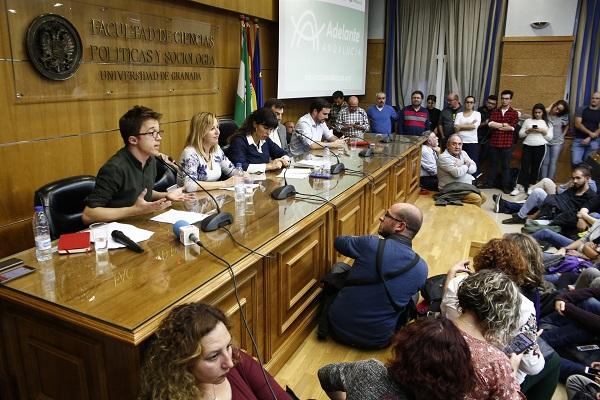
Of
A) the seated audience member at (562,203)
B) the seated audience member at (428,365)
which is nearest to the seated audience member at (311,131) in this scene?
the seated audience member at (562,203)

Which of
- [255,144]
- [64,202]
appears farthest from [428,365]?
[255,144]

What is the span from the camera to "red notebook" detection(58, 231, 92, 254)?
1.79 metres

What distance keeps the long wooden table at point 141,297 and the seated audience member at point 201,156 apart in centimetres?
31

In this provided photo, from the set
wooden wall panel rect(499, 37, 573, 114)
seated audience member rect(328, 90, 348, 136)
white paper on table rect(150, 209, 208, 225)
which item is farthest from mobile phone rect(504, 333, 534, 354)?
wooden wall panel rect(499, 37, 573, 114)

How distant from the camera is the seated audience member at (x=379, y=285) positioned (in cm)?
231

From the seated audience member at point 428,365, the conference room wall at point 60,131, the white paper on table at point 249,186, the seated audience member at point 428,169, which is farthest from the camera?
the seated audience member at point 428,169

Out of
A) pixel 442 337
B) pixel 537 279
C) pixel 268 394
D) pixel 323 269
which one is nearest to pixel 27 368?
pixel 268 394

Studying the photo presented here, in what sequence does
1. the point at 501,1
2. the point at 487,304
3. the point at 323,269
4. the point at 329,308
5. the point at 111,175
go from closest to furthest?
the point at 487,304 < the point at 111,175 < the point at 329,308 < the point at 323,269 < the point at 501,1

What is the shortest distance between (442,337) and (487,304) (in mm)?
540

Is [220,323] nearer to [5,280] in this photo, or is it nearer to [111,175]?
[5,280]

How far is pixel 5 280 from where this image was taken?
1.58 m

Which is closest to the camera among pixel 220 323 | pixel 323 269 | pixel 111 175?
pixel 220 323

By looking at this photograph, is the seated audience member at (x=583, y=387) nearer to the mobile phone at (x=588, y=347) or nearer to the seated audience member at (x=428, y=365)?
the mobile phone at (x=588, y=347)

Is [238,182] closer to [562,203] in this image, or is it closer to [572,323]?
[572,323]
